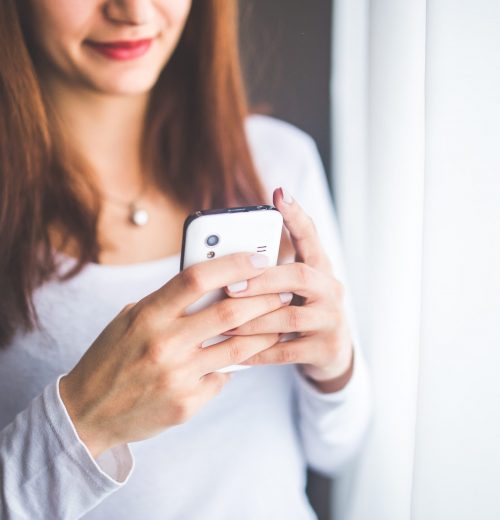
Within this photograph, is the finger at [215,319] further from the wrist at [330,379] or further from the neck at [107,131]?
the neck at [107,131]

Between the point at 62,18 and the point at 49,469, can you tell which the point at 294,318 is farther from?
the point at 62,18

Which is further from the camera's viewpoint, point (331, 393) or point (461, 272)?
point (331, 393)

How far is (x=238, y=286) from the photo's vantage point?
0.56 meters

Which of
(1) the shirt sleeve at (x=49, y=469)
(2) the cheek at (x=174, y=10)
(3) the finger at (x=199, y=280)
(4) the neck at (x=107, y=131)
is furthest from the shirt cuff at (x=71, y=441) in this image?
(2) the cheek at (x=174, y=10)

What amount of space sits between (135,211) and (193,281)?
1.12 feet

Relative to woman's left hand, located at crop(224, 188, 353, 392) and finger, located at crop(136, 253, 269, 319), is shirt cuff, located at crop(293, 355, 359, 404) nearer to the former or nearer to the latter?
woman's left hand, located at crop(224, 188, 353, 392)

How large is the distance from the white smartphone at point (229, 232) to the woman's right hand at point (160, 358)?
0.8 inches

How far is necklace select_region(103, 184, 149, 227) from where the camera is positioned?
82 cm

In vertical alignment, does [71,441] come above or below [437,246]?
below

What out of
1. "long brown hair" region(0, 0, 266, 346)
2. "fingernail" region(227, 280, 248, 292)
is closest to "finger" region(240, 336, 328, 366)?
"fingernail" region(227, 280, 248, 292)

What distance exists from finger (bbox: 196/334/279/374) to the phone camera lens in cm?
10

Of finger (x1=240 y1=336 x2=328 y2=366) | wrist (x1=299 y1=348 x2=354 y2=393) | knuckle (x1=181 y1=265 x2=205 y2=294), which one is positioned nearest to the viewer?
knuckle (x1=181 y1=265 x2=205 y2=294)

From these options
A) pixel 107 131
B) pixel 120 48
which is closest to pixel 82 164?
pixel 107 131

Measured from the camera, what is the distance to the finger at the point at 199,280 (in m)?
0.52
